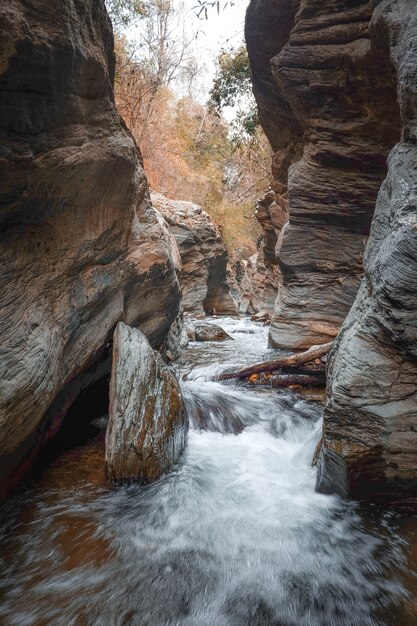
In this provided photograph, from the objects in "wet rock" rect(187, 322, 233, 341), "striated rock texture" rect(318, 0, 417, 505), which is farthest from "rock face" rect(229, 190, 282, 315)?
"striated rock texture" rect(318, 0, 417, 505)

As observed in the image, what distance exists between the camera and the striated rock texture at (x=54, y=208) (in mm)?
2551

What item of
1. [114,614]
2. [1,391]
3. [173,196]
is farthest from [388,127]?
[173,196]

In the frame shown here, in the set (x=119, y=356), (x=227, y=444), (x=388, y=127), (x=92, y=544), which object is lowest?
(x=227, y=444)

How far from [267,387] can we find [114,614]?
4.56 meters

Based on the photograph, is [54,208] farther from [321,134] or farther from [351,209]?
[351,209]

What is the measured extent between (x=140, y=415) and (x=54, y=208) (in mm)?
2229

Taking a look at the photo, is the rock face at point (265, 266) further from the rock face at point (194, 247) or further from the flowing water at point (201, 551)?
the flowing water at point (201, 551)

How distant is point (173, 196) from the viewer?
22297mm

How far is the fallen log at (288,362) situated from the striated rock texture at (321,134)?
2.81 m

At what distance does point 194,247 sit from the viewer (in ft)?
65.2

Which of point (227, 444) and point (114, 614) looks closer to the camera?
point (114, 614)

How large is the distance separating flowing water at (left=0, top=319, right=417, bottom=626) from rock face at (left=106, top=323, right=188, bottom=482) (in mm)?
190

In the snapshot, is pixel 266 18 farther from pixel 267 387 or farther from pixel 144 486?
pixel 144 486

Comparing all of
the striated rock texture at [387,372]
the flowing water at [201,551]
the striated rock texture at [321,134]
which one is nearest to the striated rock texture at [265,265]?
the striated rock texture at [321,134]
